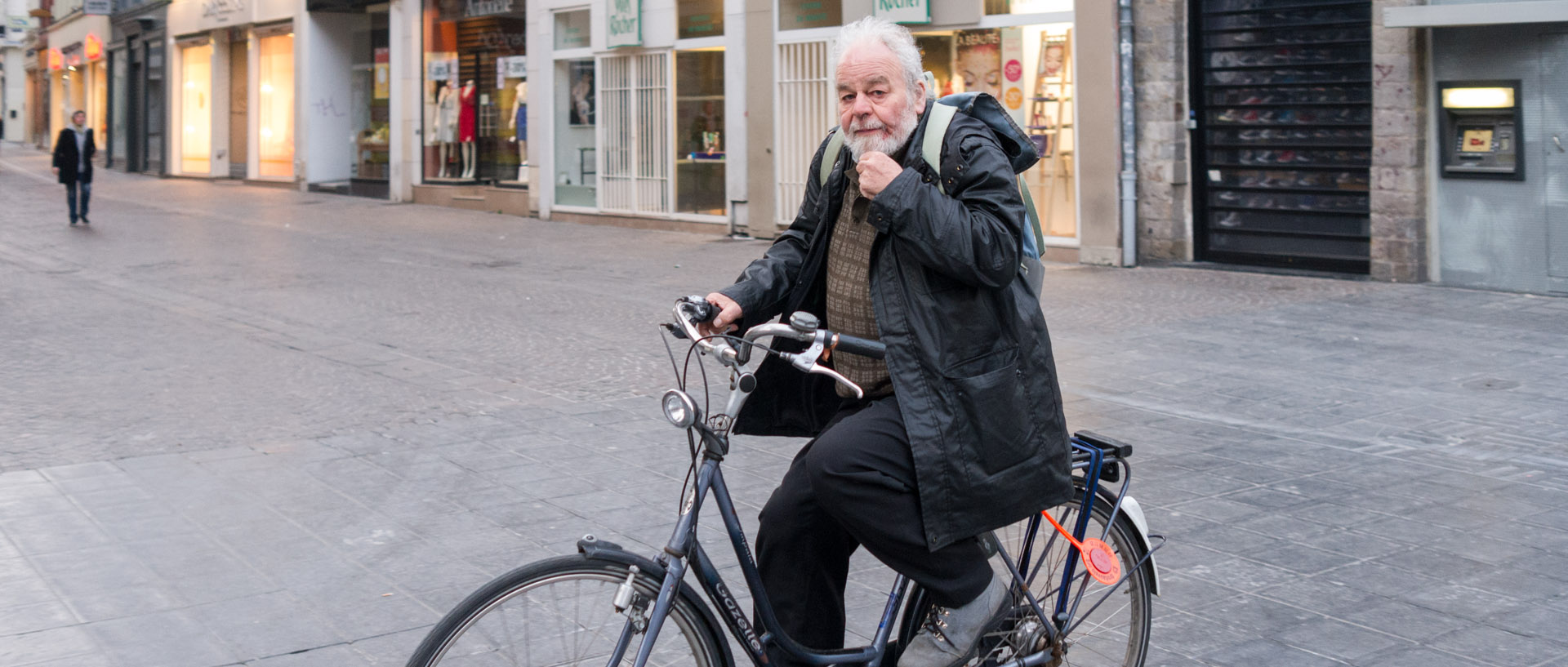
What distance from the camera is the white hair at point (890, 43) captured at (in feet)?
9.82

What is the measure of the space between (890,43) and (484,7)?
21.4m

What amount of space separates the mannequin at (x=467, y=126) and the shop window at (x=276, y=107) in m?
7.55

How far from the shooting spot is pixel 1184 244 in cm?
1418

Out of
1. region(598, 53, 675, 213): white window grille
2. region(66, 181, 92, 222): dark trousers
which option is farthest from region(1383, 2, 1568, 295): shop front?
region(66, 181, 92, 222): dark trousers

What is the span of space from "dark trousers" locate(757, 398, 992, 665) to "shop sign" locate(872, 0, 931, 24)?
510 inches

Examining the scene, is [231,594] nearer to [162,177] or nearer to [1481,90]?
[1481,90]

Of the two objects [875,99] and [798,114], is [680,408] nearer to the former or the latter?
[875,99]

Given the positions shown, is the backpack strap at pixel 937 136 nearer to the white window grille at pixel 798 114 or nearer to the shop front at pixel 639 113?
the white window grille at pixel 798 114

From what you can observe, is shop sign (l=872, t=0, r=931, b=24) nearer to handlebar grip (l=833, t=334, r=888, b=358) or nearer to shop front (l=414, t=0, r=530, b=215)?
shop front (l=414, t=0, r=530, b=215)

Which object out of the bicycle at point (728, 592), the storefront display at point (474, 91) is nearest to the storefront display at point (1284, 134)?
the bicycle at point (728, 592)

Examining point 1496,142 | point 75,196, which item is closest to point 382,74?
point 75,196

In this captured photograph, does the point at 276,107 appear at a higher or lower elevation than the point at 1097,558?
higher

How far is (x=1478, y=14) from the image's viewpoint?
1122 cm

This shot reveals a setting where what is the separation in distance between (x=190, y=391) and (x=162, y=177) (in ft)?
95.2
